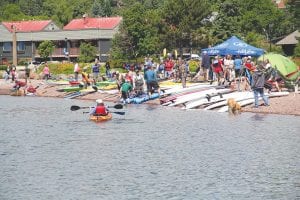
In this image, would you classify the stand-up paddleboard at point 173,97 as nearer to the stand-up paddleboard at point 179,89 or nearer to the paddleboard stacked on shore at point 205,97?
the paddleboard stacked on shore at point 205,97

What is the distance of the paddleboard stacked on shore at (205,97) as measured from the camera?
1735 inches

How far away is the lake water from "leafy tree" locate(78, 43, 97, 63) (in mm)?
53357

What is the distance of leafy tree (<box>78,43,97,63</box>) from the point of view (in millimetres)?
96938

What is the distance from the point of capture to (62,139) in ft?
109

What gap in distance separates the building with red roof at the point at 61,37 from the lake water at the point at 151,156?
62.5 meters

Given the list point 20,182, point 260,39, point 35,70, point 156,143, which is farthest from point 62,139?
point 260,39

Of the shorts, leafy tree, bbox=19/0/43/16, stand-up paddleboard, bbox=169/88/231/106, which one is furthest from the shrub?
leafy tree, bbox=19/0/43/16

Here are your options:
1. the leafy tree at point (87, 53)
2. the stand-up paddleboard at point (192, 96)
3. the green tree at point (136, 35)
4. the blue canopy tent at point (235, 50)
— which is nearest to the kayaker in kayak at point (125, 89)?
the stand-up paddleboard at point (192, 96)

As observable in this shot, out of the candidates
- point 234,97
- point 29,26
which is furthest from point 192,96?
point 29,26

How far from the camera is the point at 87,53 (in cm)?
9856

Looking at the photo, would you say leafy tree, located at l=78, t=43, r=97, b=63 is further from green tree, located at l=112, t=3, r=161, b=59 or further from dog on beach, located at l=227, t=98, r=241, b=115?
dog on beach, located at l=227, t=98, r=241, b=115

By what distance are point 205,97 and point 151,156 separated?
17417 mm

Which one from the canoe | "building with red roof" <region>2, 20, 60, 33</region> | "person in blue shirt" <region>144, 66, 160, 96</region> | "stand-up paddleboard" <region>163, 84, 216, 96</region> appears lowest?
the canoe

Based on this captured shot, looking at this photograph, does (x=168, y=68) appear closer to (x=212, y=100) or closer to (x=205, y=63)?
(x=205, y=63)
